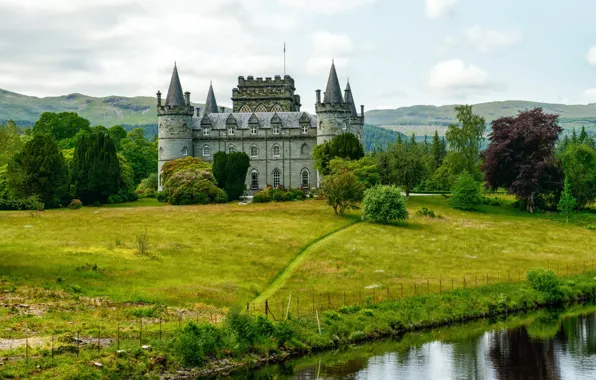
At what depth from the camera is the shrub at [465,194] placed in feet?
271

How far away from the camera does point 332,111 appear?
9706cm

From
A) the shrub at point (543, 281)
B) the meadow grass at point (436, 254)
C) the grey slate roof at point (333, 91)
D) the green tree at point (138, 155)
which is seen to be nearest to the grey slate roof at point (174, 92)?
the grey slate roof at point (333, 91)

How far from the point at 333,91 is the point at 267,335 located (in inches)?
2549

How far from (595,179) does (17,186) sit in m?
63.1

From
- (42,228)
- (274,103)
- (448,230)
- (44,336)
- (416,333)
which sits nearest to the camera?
(44,336)

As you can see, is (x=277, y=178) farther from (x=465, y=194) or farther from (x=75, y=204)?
(x=75, y=204)

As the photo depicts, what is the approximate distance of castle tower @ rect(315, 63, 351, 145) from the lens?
9700cm

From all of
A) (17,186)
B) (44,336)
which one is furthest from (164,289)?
(17,186)

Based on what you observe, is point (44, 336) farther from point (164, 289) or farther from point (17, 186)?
point (17, 186)

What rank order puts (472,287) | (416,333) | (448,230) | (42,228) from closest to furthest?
(416,333) < (472,287) < (42,228) < (448,230)

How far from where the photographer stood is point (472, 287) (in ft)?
159

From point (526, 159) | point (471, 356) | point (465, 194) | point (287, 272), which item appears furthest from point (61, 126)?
point (471, 356)

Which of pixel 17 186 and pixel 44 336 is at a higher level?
pixel 17 186

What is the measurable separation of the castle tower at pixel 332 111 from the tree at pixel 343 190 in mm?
22289
